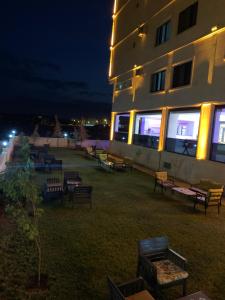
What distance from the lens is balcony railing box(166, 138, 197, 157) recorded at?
16.0 m

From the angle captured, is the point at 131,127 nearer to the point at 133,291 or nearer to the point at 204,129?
the point at 204,129

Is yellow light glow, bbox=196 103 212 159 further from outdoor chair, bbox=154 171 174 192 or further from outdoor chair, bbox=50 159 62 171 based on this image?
outdoor chair, bbox=50 159 62 171

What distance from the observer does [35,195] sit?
520cm

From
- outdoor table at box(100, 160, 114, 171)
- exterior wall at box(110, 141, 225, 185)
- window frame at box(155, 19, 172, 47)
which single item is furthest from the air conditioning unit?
outdoor table at box(100, 160, 114, 171)

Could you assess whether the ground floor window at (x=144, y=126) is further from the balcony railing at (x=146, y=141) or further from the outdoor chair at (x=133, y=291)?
the outdoor chair at (x=133, y=291)

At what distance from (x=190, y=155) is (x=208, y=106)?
3.25 meters

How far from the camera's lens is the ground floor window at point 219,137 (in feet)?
43.9

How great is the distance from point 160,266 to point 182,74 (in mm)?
14202

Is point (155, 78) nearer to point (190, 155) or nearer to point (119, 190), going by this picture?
point (190, 155)

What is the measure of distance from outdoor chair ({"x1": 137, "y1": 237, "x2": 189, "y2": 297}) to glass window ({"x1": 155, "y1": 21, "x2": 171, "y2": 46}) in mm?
17059

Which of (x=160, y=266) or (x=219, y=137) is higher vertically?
(x=219, y=137)

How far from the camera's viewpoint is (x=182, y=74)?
16.7 meters

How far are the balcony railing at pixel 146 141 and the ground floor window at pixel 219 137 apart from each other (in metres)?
6.25

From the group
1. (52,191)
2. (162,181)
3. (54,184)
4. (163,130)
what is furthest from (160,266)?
(163,130)
